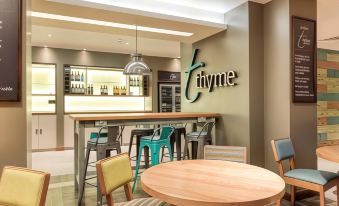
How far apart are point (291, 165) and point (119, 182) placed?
87.4 inches

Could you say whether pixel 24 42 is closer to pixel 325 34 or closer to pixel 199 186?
pixel 199 186

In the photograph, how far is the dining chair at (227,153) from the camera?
8.11 ft

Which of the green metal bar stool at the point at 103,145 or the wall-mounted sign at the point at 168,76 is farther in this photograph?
the wall-mounted sign at the point at 168,76

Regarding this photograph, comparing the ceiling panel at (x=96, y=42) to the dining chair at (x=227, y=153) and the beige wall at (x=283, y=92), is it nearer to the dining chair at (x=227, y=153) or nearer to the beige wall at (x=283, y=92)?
the beige wall at (x=283, y=92)

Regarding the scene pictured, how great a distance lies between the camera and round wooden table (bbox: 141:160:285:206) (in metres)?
1.36

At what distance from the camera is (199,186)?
5.11 feet

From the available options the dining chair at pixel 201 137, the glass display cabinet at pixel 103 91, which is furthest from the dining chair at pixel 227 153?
the glass display cabinet at pixel 103 91

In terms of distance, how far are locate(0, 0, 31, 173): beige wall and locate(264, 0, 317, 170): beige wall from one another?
10.2 ft

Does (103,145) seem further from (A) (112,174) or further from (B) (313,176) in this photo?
(B) (313,176)

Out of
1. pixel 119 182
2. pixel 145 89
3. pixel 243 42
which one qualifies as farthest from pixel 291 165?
pixel 145 89

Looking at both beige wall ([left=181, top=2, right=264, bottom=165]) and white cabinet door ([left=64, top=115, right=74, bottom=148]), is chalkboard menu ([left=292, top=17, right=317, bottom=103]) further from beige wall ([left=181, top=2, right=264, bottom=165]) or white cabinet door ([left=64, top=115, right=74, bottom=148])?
white cabinet door ([left=64, top=115, right=74, bottom=148])

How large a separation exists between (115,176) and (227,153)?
1183 millimetres

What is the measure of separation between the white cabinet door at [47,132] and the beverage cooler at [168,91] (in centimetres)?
313

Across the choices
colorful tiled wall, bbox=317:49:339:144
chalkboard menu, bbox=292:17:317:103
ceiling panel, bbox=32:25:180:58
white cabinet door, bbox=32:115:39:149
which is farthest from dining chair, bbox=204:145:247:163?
white cabinet door, bbox=32:115:39:149
